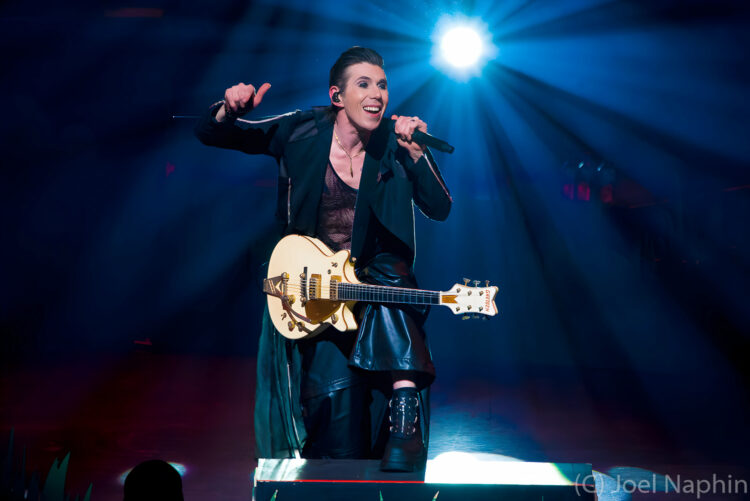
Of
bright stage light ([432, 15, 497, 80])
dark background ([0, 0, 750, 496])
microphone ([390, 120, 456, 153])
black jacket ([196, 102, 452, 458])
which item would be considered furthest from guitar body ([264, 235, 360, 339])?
bright stage light ([432, 15, 497, 80])

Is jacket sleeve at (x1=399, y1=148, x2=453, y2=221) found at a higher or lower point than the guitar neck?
higher

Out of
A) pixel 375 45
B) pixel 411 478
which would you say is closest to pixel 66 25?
pixel 375 45

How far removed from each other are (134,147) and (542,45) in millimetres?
4484

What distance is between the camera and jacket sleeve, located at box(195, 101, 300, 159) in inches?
95.6

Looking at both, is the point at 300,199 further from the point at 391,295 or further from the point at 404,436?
the point at 404,436

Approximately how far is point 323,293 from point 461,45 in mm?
3493

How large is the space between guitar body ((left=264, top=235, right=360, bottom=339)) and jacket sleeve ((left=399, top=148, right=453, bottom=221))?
0.39 m

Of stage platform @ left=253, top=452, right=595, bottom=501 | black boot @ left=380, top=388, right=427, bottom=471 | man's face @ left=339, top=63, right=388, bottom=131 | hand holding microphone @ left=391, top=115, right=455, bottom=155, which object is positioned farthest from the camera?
man's face @ left=339, top=63, right=388, bottom=131

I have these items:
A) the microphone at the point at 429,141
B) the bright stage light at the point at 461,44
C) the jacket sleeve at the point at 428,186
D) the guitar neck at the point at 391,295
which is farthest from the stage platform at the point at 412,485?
the bright stage light at the point at 461,44

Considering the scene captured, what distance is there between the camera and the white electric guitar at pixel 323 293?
2.30 meters

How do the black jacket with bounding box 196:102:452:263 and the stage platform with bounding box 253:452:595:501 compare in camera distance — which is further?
the black jacket with bounding box 196:102:452:263

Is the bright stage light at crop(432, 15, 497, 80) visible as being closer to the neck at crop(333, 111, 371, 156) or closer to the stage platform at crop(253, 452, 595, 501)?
the neck at crop(333, 111, 371, 156)

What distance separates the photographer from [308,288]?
2365mm

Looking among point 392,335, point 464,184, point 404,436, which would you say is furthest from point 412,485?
point 464,184
